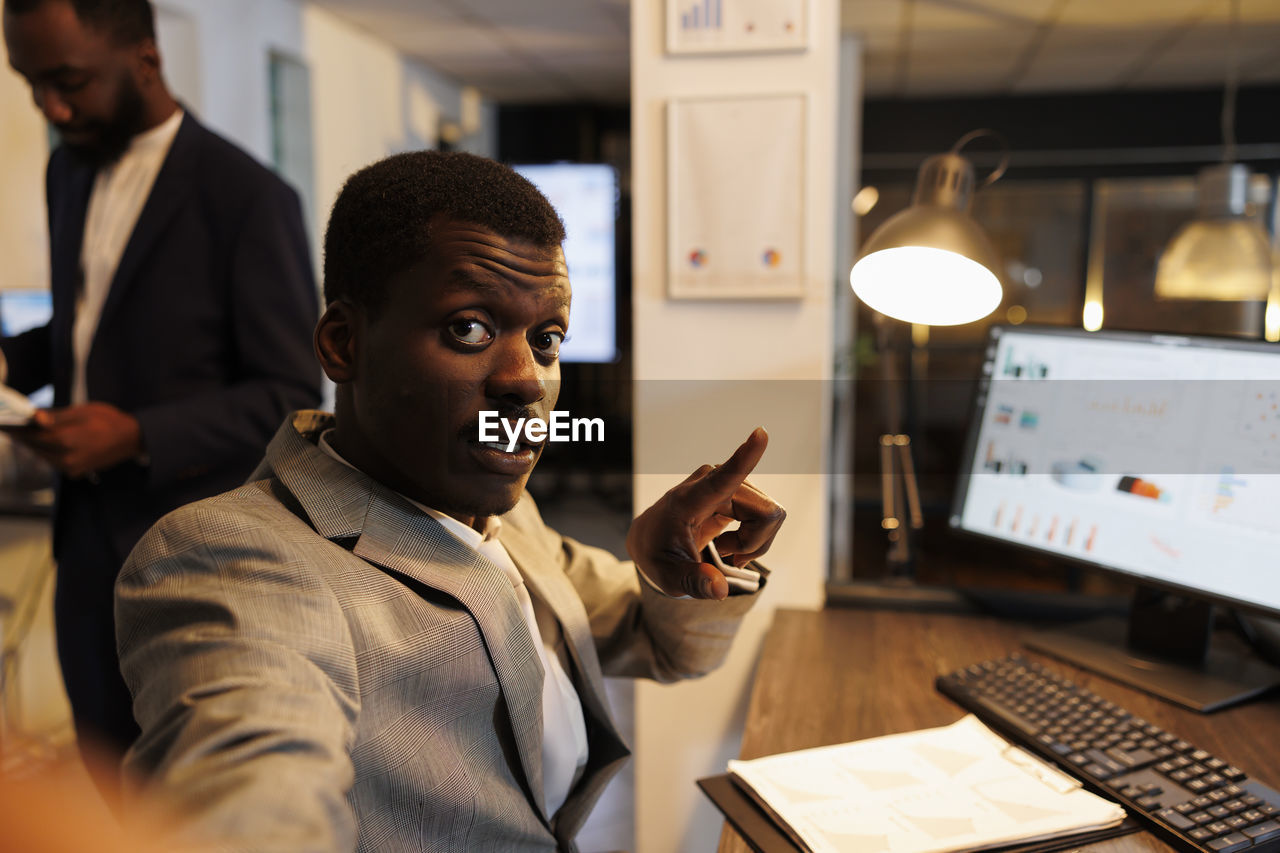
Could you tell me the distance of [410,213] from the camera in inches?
24.0

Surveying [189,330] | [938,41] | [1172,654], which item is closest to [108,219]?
[189,330]

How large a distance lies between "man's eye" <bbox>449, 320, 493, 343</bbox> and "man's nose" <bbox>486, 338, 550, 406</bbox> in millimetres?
14

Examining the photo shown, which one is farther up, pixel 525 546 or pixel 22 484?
pixel 525 546

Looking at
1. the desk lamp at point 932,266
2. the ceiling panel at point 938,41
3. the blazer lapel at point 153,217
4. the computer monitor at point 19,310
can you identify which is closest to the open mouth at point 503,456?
the desk lamp at point 932,266

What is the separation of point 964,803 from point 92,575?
1117 millimetres

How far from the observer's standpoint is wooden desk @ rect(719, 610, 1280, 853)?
104 cm

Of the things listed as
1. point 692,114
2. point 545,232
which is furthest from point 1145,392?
point 545,232

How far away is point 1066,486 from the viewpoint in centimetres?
130

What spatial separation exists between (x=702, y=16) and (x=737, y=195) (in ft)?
0.98

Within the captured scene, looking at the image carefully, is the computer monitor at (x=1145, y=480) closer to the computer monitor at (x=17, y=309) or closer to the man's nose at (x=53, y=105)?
the man's nose at (x=53, y=105)

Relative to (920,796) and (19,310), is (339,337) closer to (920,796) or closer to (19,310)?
(920,796)

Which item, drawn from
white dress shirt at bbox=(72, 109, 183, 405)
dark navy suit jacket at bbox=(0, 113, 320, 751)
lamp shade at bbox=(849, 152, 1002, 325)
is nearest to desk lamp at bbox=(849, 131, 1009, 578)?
lamp shade at bbox=(849, 152, 1002, 325)

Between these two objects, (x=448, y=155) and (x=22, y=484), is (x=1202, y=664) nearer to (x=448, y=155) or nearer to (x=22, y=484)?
(x=448, y=155)

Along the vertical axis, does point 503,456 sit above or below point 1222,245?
below
